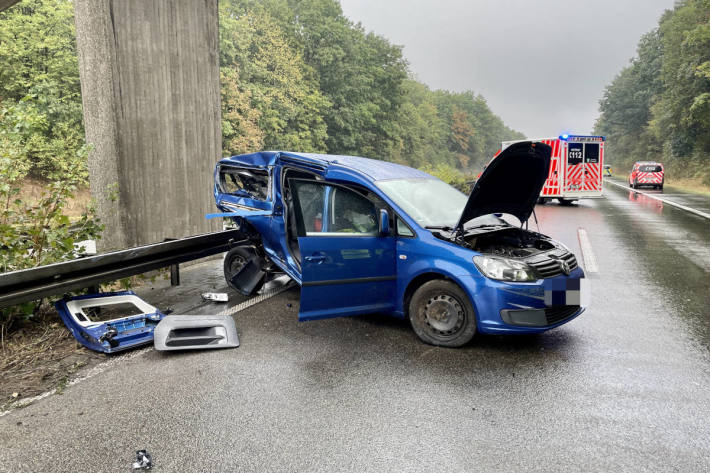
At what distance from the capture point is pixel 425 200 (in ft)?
18.2

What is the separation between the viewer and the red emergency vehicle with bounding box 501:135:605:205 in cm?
1980

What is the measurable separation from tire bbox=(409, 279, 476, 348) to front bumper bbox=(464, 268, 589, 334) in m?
0.13

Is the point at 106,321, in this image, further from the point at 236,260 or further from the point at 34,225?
the point at 236,260

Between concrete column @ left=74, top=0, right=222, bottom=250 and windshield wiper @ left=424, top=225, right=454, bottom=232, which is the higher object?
concrete column @ left=74, top=0, right=222, bottom=250

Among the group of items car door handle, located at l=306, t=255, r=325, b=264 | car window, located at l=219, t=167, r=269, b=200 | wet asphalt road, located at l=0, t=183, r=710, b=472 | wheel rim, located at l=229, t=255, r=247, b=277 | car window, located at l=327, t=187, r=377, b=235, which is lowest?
wet asphalt road, located at l=0, t=183, r=710, b=472

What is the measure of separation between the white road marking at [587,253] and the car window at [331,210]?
16.3 ft

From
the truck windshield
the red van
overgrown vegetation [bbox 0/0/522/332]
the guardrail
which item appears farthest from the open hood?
the red van

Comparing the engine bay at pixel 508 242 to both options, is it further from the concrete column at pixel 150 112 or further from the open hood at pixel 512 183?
the concrete column at pixel 150 112

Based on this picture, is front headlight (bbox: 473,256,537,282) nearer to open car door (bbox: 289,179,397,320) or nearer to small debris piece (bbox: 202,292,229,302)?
open car door (bbox: 289,179,397,320)

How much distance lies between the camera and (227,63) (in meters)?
32.7

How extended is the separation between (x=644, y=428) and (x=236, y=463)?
2.70 meters

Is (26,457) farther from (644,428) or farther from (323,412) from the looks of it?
(644,428)

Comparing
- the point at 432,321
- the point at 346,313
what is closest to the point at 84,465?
the point at 346,313

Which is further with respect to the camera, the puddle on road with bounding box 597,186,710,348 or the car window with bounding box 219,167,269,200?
the car window with bounding box 219,167,269,200
